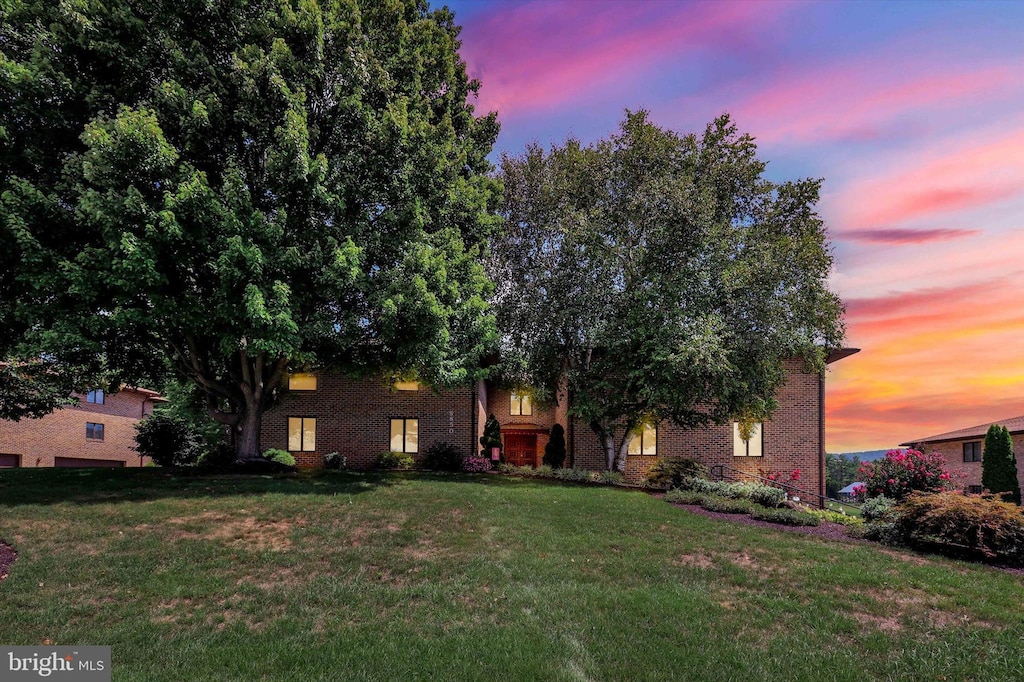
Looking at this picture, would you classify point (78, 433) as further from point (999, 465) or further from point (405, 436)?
point (999, 465)

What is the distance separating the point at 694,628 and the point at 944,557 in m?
7.01

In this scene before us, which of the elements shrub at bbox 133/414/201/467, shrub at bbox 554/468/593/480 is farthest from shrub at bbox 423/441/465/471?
shrub at bbox 133/414/201/467

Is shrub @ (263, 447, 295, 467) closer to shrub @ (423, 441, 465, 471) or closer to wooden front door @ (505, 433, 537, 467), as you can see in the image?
shrub @ (423, 441, 465, 471)

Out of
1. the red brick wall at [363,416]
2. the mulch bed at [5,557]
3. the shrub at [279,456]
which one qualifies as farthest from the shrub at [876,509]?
the shrub at [279,456]

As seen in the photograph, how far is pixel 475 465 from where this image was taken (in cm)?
2466

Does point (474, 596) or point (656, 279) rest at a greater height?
point (656, 279)

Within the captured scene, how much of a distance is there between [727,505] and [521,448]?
1724 centimetres

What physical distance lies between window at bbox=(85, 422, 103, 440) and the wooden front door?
29.6 meters

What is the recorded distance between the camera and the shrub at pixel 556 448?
27969 mm

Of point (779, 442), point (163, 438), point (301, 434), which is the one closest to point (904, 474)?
point (779, 442)

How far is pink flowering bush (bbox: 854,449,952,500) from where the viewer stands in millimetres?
19344

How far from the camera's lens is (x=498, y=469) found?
82.5 feet

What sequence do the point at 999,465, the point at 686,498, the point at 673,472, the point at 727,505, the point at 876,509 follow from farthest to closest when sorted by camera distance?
the point at 999,465
the point at 673,472
the point at 686,498
the point at 727,505
the point at 876,509

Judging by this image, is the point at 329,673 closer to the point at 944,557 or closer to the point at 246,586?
the point at 246,586
